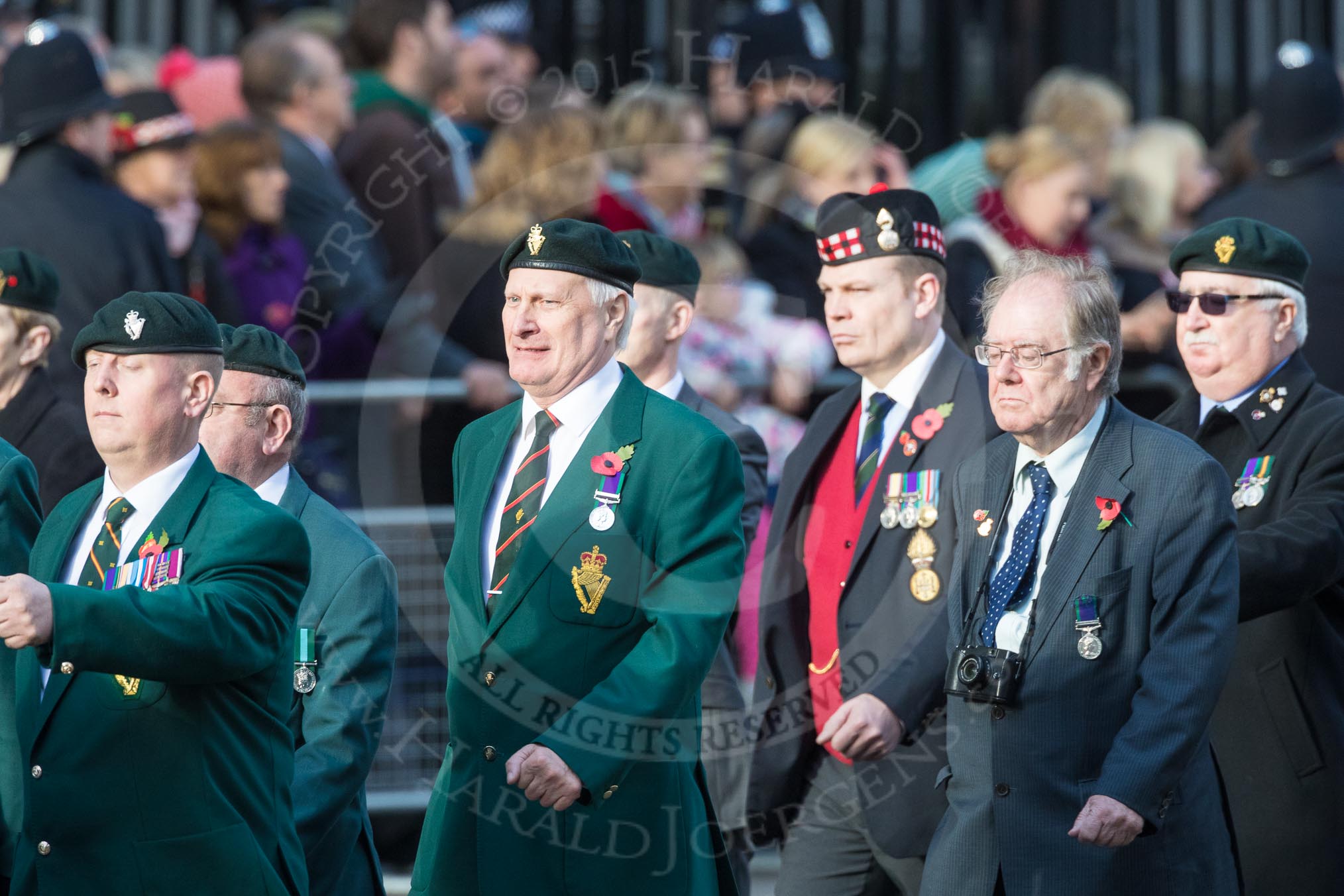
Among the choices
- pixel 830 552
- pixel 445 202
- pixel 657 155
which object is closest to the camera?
pixel 830 552

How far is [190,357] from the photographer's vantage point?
12.1ft

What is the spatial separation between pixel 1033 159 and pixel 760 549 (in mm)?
2530

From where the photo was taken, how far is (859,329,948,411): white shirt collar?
5094 mm

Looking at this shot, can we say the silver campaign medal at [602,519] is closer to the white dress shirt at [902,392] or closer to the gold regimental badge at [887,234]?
the white dress shirt at [902,392]

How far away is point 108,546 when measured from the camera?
12.1 ft

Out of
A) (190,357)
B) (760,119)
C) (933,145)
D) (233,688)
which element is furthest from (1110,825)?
(933,145)

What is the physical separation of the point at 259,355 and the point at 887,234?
5.55 feet

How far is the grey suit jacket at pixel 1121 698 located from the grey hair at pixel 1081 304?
232 mm

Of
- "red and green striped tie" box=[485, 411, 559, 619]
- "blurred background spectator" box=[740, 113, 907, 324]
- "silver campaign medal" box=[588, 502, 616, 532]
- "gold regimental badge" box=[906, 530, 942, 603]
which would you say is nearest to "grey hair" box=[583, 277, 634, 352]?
"red and green striped tie" box=[485, 411, 559, 619]

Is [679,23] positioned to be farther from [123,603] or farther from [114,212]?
[123,603]

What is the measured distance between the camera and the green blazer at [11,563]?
4.00 m

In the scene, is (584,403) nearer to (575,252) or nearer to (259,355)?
(575,252)

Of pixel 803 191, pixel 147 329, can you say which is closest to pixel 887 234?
pixel 147 329

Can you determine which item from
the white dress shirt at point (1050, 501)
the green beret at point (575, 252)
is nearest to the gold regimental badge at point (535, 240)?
the green beret at point (575, 252)
